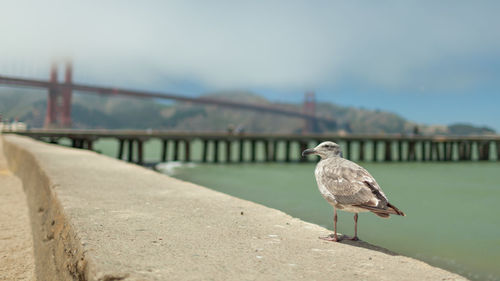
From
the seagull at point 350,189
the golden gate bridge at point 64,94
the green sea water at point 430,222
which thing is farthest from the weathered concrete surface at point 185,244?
the golden gate bridge at point 64,94

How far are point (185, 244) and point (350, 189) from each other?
4.30ft

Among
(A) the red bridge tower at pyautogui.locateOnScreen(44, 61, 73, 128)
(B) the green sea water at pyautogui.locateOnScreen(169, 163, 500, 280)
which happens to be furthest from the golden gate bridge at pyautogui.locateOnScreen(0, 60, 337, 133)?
(B) the green sea water at pyautogui.locateOnScreen(169, 163, 500, 280)

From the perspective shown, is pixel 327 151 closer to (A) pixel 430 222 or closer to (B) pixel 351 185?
(B) pixel 351 185

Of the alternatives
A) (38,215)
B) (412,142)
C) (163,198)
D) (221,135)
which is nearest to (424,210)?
(163,198)

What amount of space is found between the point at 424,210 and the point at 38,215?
39.3 ft

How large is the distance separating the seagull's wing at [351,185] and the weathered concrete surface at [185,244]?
1.25ft

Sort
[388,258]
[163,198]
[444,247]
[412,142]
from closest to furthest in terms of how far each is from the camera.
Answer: [388,258], [163,198], [444,247], [412,142]

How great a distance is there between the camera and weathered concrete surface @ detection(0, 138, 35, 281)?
363cm

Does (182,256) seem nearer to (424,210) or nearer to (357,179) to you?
(357,179)

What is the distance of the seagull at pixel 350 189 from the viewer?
9.52 feet

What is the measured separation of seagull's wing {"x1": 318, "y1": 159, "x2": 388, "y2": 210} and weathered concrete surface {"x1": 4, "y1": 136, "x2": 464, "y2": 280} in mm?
382

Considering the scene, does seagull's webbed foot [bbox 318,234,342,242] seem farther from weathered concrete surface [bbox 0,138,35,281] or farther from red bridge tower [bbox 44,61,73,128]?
red bridge tower [bbox 44,61,73,128]

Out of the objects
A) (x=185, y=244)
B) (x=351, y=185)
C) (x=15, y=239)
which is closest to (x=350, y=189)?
(x=351, y=185)

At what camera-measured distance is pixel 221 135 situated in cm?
3362
